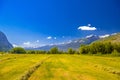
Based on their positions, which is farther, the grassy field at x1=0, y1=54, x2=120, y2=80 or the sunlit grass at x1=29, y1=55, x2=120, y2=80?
the grassy field at x1=0, y1=54, x2=120, y2=80

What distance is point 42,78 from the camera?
108ft

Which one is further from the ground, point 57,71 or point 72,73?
point 57,71

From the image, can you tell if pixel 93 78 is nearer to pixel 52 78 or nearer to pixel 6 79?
pixel 52 78

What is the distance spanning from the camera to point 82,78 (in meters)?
33.3

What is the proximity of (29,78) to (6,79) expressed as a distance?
2.98 metres

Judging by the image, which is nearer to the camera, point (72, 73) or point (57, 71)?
point (72, 73)

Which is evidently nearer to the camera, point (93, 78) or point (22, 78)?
point (22, 78)

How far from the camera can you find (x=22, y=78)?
103 feet

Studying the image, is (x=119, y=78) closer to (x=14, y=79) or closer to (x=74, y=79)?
(x=74, y=79)

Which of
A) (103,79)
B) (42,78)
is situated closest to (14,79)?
(42,78)

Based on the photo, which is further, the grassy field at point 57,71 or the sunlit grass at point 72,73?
the grassy field at point 57,71

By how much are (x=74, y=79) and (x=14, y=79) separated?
7671mm

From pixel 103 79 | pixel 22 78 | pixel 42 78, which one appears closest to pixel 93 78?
pixel 103 79

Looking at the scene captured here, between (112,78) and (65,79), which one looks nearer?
Answer: (65,79)
